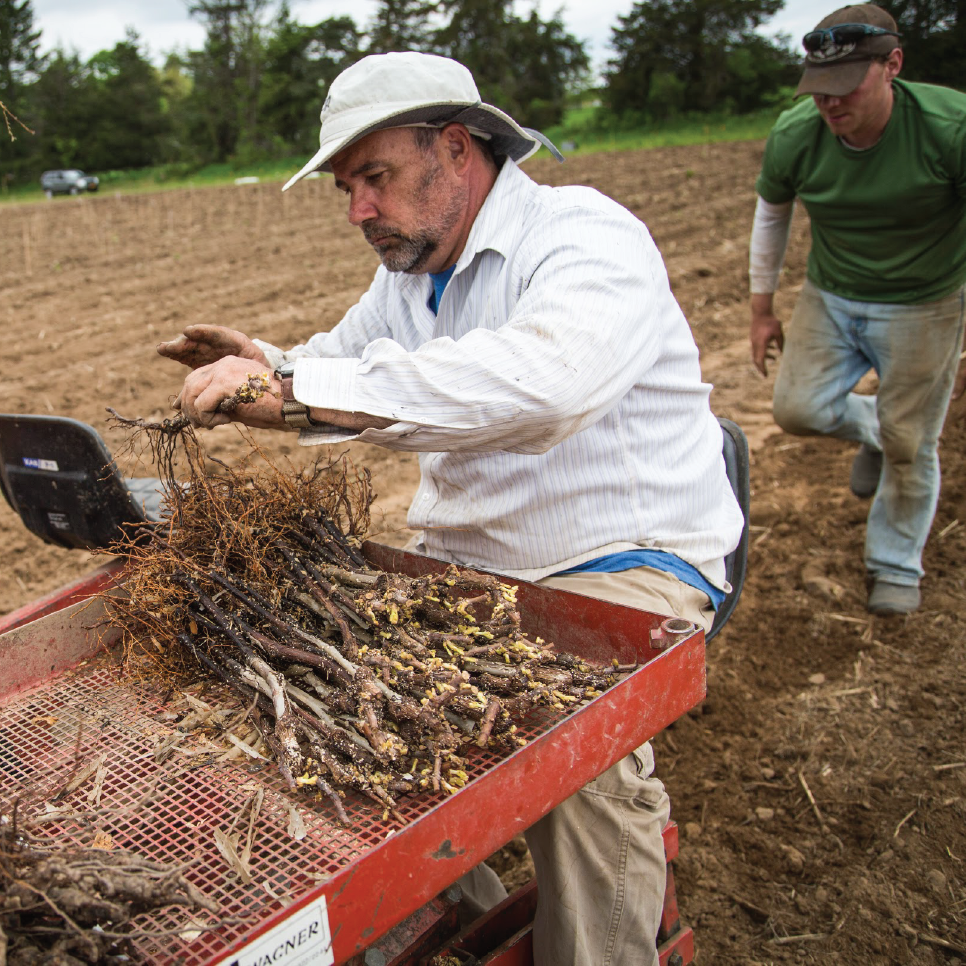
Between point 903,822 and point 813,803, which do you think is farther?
point 813,803

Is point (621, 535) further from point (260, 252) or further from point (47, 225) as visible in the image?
point (47, 225)

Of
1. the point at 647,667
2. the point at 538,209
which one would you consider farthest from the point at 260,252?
the point at 647,667

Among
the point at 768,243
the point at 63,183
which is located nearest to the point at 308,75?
the point at 63,183

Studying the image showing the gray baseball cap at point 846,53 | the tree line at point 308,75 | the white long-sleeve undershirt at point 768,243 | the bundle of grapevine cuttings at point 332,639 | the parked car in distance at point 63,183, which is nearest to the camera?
the bundle of grapevine cuttings at point 332,639

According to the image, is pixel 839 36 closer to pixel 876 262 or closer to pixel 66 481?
pixel 876 262

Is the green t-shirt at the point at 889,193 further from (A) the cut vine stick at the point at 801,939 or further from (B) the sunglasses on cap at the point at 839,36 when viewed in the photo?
(A) the cut vine stick at the point at 801,939

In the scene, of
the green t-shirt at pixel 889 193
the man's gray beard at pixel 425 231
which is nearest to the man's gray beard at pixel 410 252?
the man's gray beard at pixel 425 231

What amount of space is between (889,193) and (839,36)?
664mm

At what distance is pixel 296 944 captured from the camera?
4.20ft

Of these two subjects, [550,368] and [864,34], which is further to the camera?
[864,34]

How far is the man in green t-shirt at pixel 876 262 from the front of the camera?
12.4 feet

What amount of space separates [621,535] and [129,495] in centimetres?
132

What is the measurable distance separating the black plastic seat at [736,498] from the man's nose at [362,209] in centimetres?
116

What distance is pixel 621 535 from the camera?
237 centimetres
